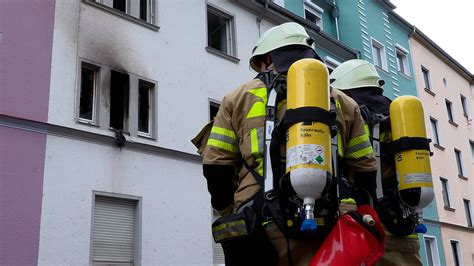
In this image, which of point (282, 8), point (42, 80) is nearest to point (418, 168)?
point (42, 80)

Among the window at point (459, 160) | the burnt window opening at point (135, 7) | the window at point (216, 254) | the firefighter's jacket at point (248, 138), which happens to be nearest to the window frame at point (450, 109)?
the window at point (459, 160)

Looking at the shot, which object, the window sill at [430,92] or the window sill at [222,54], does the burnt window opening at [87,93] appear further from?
the window sill at [430,92]

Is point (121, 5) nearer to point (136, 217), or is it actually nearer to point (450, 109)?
point (136, 217)

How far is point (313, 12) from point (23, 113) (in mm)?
11986

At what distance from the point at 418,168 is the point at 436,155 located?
18.9 meters

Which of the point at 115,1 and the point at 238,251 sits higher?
the point at 115,1

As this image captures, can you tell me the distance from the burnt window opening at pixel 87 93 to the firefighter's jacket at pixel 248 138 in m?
7.19

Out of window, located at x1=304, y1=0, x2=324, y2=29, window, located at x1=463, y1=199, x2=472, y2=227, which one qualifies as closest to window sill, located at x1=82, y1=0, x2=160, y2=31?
window, located at x1=304, y1=0, x2=324, y2=29

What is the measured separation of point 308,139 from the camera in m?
2.61

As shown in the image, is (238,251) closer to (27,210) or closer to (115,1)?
(27,210)

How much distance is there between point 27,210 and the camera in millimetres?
8297

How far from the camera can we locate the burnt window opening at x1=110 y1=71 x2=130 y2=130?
10203 mm

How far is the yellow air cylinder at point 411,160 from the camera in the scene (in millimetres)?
3824

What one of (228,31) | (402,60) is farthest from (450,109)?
(228,31)
